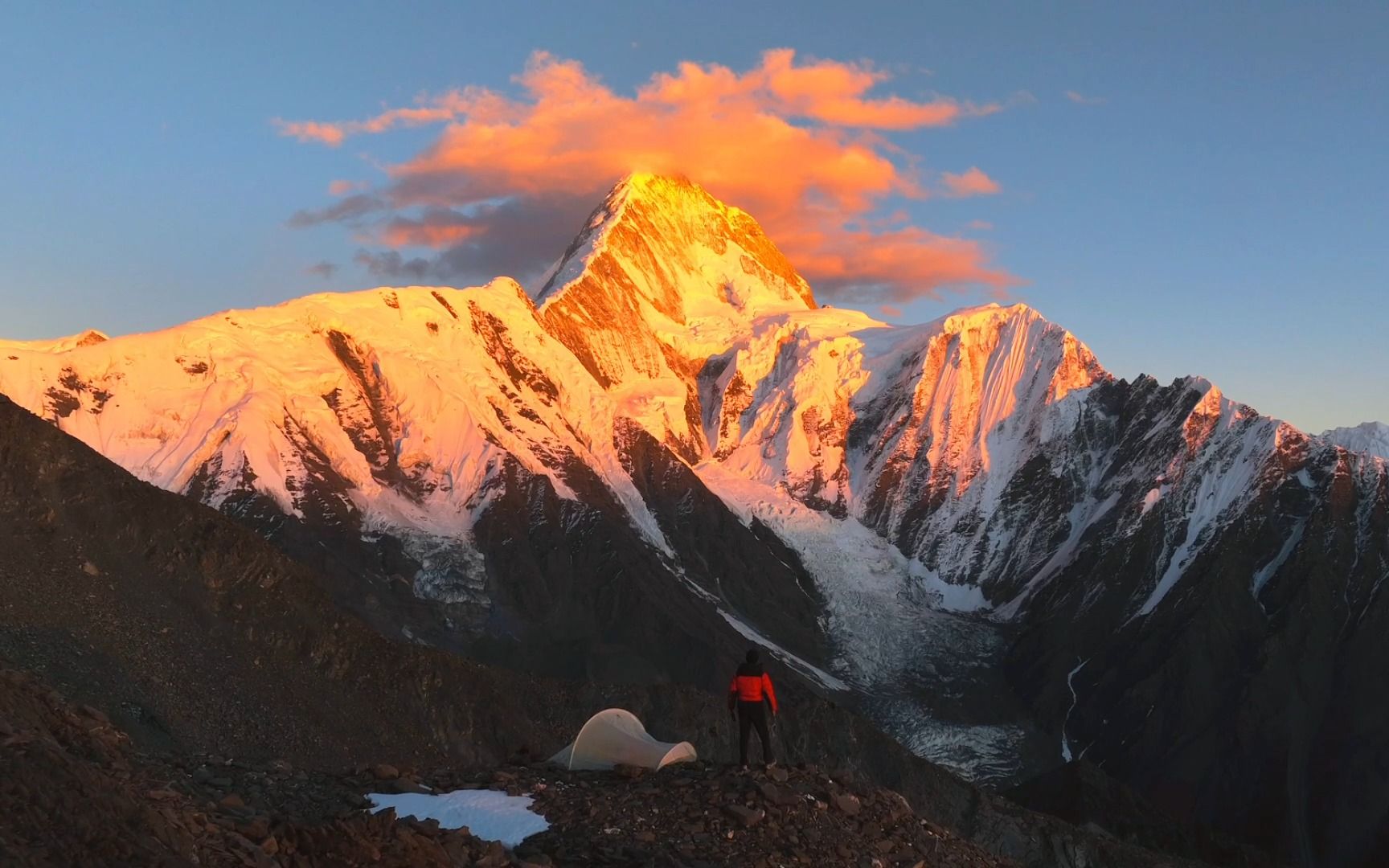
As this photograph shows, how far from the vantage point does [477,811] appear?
34125 millimetres

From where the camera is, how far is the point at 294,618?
315 feet

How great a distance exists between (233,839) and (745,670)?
1487cm

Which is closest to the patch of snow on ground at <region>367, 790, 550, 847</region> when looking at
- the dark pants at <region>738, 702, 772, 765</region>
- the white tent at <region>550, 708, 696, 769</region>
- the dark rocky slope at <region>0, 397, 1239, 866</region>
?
the white tent at <region>550, 708, 696, 769</region>

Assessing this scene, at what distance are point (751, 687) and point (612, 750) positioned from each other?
14.8ft

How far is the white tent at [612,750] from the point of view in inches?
1548

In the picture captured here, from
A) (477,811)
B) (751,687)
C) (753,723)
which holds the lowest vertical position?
(477,811)

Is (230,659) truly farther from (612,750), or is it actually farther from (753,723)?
(753,723)

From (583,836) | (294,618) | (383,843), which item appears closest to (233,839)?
(383,843)

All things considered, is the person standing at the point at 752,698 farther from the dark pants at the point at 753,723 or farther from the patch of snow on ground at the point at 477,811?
the patch of snow on ground at the point at 477,811

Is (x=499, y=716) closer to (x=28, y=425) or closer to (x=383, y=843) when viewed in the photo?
(x=28, y=425)

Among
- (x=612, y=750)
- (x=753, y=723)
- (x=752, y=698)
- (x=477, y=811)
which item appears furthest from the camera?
(x=612, y=750)

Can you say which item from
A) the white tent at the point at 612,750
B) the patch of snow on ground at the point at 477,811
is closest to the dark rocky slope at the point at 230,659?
the white tent at the point at 612,750

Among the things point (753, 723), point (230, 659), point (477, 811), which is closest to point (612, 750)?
point (753, 723)

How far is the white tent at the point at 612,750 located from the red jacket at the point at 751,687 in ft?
7.72
